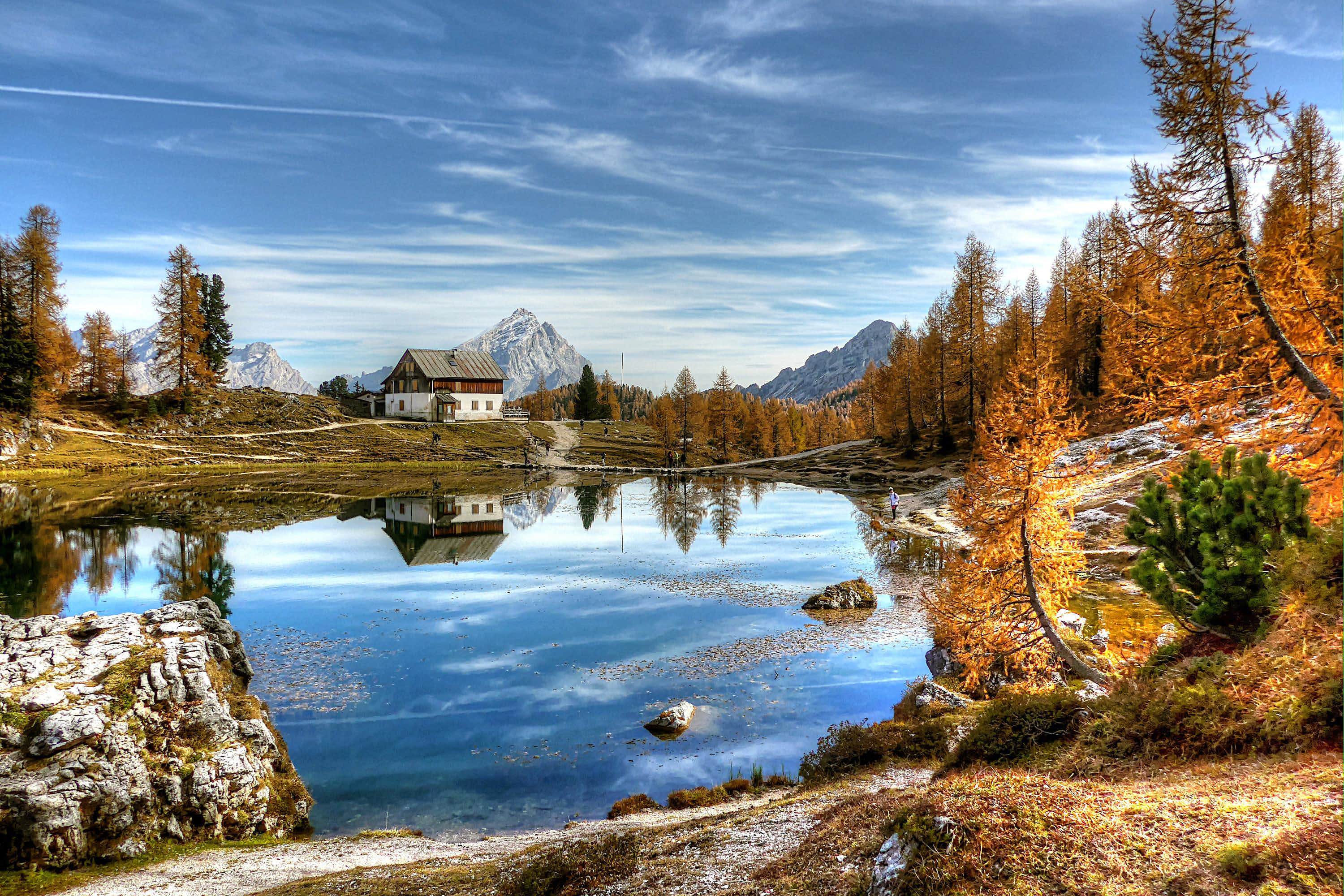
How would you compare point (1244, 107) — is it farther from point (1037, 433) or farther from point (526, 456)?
point (526, 456)

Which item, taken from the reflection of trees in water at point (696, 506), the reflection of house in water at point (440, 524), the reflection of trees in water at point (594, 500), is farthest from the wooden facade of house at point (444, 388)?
the reflection of house in water at point (440, 524)

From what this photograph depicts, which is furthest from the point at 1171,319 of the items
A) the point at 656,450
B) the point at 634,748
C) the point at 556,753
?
the point at 656,450

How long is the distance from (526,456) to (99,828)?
91626 millimetres

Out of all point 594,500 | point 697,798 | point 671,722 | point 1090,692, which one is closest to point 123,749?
point 697,798

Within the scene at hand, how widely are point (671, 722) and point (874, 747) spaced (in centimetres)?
594

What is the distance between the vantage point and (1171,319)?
11719mm

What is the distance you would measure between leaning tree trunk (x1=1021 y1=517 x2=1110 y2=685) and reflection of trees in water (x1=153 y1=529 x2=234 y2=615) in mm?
31252

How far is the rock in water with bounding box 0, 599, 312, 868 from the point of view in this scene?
12.2m

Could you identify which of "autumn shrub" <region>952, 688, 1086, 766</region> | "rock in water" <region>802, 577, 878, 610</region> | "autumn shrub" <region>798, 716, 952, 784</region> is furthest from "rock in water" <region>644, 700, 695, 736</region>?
"rock in water" <region>802, 577, 878, 610</region>

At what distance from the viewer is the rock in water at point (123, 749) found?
482 inches

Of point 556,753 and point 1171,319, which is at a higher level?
point 1171,319

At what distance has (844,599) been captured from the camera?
3117cm

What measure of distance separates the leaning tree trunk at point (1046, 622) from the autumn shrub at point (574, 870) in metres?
10.4

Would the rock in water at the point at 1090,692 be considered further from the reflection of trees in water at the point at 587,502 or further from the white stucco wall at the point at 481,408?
the white stucco wall at the point at 481,408
